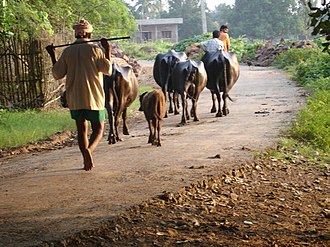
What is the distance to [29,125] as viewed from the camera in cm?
1287

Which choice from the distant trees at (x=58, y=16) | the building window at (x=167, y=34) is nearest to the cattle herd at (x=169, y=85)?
the distant trees at (x=58, y=16)

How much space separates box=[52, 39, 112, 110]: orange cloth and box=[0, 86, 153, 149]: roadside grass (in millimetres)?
3931

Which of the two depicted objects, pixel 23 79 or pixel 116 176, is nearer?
pixel 116 176

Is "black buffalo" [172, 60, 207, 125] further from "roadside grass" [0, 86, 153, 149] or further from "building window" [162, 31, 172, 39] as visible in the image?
"building window" [162, 31, 172, 39]

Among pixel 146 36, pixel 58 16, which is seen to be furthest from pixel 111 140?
pixel 146 36

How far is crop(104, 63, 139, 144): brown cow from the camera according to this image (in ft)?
32.4

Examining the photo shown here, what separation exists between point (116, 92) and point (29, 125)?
3.57m

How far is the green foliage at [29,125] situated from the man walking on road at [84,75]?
387 centimetres

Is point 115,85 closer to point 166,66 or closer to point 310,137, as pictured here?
point 310,137

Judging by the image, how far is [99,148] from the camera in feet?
32.2

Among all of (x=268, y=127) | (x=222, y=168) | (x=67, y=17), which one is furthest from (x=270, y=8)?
(x=222, y=168)

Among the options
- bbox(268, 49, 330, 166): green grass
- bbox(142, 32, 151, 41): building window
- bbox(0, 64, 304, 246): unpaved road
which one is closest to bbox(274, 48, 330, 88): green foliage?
bbox(268, 49, 330, 166): green grass

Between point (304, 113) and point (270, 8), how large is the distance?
48728 millimetres

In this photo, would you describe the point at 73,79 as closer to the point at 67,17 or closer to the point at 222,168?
the point at 222,168
